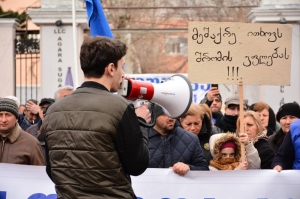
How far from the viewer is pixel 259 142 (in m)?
7.51

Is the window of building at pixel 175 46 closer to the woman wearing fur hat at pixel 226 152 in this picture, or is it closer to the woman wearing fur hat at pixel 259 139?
the woman wearing fur hat at pixel 259 139

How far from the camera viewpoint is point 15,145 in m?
7.08

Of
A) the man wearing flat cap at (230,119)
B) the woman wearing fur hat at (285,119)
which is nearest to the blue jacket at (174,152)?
the woman wearing fur hat at (285,119)

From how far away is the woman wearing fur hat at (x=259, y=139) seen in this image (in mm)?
7359

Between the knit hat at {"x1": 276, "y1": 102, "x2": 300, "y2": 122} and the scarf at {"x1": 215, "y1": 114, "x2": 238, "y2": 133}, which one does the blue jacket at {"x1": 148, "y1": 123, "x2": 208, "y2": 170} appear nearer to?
the knit hat at {"x1": 276, "y1": 102, "x2": 300, "y2": 122}

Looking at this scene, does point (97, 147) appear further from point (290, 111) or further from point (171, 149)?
point (290, 111)

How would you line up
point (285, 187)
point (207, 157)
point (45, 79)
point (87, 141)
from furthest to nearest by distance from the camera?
point (45, 79) → point (207, 157) → point (285, 187) → point (87, 141)

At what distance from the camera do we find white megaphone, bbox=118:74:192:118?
4.71 m

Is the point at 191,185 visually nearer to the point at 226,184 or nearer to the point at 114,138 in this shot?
the point at 226,184

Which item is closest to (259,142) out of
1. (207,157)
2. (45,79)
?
(207,157)

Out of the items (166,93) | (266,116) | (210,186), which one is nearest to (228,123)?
(266,116)

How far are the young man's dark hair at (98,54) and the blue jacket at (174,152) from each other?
2.47m

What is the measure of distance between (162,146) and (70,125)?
251 cm

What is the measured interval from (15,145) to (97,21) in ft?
4.06
